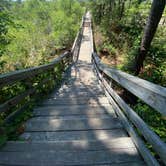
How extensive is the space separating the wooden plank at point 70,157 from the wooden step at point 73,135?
1.50 feet

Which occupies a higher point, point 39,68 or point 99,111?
point 39,68

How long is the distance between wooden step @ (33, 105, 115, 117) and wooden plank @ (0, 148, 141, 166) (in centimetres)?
151

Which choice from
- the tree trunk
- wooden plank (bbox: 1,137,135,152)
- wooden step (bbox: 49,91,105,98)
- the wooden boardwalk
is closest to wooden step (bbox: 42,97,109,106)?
the wooden boardwalk

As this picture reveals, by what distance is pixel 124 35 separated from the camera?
46.8 ft

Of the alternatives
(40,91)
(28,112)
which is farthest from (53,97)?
(28,112)

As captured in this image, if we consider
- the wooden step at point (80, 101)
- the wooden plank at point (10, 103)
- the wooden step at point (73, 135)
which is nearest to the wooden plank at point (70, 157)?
the wooden step at point (73, 135)

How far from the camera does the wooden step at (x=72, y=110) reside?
152 inches

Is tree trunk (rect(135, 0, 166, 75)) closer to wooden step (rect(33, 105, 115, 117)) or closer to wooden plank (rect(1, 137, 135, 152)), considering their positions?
wooden step (rect(33, 105, 115, 117))

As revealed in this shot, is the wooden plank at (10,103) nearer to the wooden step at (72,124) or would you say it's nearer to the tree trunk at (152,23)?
the wooden step at (72,124)

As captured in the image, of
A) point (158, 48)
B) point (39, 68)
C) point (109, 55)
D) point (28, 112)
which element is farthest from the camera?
point (109, 55)

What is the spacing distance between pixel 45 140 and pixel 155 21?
4484mm

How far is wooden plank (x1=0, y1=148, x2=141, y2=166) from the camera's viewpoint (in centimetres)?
217

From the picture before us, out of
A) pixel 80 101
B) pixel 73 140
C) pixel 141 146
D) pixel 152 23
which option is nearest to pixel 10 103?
pixel 73 140

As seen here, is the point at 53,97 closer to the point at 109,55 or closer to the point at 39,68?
the point at 39,68
